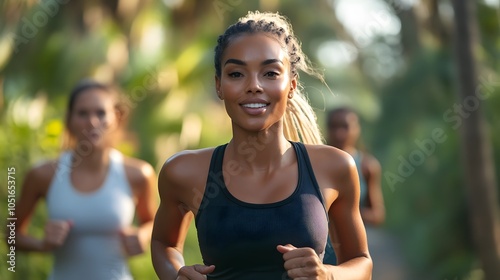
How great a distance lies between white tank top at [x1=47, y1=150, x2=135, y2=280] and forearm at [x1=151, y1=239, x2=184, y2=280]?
1783 mm

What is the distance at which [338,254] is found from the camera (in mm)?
3475

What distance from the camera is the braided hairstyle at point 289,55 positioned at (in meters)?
3.42

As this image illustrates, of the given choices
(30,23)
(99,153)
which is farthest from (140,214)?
(30,23)

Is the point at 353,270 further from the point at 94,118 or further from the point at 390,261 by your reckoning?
the point at 390,261

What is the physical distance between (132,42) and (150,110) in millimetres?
1353

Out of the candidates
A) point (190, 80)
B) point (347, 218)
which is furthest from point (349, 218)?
point (190, 80)

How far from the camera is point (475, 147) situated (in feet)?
44.2

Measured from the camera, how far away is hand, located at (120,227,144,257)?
5266 mm

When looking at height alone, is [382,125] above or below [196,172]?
above

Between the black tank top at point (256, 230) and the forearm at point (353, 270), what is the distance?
88 mm

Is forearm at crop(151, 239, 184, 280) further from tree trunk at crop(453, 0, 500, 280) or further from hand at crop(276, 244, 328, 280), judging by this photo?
tree trunk at crop(453, 0, 500, 280)

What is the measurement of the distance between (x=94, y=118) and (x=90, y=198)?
522 mm

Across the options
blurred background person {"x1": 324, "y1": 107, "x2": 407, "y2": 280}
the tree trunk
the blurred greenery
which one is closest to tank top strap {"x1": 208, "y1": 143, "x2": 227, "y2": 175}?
blurred background person {"x1": 324, "y1": 107, "x2": 407, "y2": 280}

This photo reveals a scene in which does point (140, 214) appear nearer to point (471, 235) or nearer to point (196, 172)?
point (196, 172)
